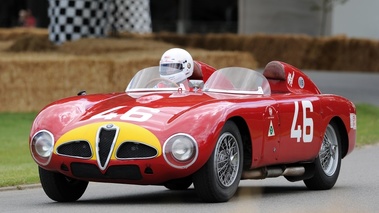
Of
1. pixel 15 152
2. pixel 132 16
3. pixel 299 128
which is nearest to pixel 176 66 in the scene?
pixel 299 128

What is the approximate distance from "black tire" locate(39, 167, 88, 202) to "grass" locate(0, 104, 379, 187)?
190 centimetres

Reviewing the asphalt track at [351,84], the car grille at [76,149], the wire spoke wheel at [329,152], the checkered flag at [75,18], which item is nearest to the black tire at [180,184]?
the car grille at [76,149]

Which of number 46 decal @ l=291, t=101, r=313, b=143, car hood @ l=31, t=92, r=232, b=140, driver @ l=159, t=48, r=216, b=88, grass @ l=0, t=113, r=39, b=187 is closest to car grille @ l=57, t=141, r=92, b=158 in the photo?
car hood @ l=31, t=92, r=232, b=140

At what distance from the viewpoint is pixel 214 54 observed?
23.2 metres

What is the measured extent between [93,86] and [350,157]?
7483 mm

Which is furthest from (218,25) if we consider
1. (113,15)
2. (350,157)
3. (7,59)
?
(350,157)

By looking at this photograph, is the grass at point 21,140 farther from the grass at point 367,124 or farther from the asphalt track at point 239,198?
the asphalt track at point 239,198

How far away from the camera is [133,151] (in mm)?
8641

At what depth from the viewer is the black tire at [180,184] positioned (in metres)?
9.20

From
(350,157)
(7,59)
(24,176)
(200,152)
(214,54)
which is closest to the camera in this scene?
(200,152)

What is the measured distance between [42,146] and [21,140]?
26.8ft

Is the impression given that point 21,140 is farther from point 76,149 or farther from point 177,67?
point 76,149

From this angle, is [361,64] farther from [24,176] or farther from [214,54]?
[24,176]

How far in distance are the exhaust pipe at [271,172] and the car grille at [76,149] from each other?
1.40m
